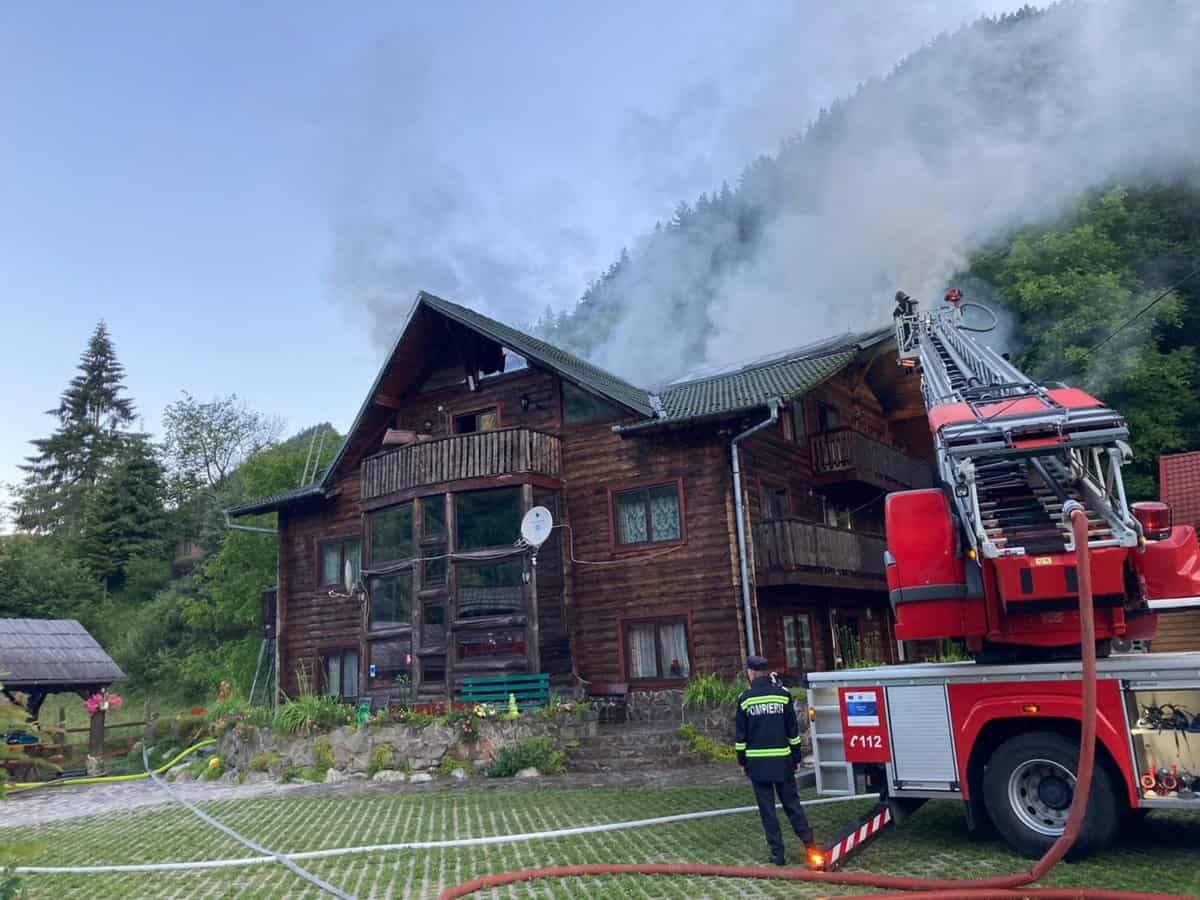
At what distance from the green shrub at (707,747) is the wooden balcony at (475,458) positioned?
695cm

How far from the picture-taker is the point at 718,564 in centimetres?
1984

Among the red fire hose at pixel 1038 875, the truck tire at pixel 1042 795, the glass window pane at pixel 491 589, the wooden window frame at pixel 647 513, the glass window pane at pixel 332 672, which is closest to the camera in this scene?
the red fire hose at pixel 1038 875

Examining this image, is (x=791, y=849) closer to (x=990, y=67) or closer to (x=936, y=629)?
(x=936, y=629)

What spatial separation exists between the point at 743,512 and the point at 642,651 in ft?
12.7

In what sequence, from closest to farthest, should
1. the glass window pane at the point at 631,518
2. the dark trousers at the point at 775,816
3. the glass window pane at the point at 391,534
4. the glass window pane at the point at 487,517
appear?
the dark trousers at the point at 775,816 → the glass window pane at the point at 487,517 → the glass window pane at the point at 631,518 → the glass window pane at the point at 391,534

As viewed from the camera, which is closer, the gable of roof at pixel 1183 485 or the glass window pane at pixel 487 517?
the glass window pane at pixel 487 517

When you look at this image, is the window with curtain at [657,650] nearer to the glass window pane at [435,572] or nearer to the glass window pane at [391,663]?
the glass window pane at [435,572]

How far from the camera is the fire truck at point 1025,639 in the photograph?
24.5 feet

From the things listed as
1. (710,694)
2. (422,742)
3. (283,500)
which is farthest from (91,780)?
(710,694)

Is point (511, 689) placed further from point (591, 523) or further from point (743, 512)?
point (743, 512)

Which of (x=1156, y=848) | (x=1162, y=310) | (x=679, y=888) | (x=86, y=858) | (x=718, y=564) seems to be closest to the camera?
(x=679, y=888)

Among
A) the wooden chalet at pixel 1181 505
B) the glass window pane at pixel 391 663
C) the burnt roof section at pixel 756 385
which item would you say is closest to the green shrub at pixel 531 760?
the glass window pane at pixel 391 663

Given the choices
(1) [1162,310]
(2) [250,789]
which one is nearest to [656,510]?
(2) [250,789]

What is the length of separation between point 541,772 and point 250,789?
18.3 ft
